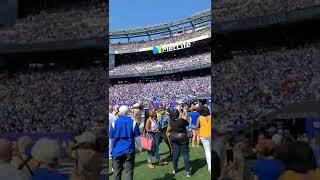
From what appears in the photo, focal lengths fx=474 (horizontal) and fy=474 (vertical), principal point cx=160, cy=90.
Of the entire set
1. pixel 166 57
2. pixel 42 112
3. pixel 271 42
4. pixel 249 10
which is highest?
pixel 166 57

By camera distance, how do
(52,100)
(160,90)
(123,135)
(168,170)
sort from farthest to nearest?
1. (160,90)
2. (168,170)
3. (123,135)
4. (52,100)

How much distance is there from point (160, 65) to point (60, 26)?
98.3 ft

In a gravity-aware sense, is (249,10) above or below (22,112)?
above

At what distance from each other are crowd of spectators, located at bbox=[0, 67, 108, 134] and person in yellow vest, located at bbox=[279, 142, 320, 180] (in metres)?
1.42

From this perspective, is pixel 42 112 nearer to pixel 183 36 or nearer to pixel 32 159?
pixel 32 159

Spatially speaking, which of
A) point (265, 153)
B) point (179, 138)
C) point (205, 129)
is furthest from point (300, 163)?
point (179, 138)

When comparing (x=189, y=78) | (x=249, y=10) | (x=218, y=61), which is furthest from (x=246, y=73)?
(x=189, y=78)

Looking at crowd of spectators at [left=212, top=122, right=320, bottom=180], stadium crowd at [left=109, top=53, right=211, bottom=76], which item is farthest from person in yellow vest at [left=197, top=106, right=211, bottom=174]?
stadium crowd at [left=109, top=53, right=211, bottom=76]

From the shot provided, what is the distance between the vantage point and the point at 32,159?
10.2 ft

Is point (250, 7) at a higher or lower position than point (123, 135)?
higher

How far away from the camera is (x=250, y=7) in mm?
3400

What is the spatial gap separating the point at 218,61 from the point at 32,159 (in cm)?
149

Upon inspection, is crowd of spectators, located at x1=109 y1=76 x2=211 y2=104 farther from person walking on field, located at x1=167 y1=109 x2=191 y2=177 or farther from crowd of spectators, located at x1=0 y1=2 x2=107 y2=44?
crowd of spectators, located at x1=0 y1=2 x2=107 y2=44

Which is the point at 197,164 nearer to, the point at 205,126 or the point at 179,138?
the point at 179,138
